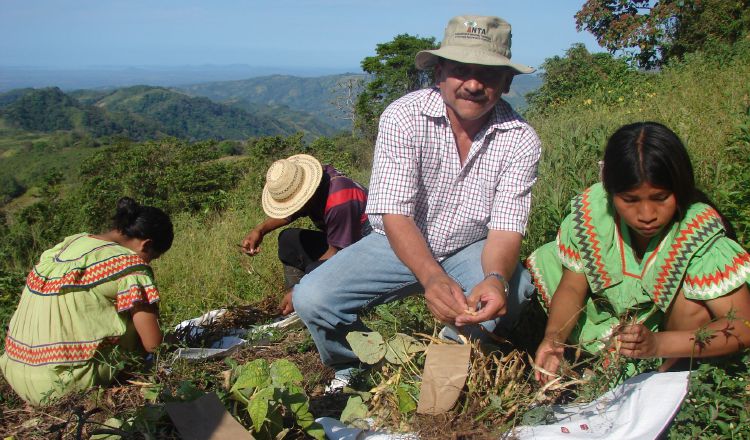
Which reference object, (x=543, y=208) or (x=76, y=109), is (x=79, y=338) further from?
(x=76, y=109)

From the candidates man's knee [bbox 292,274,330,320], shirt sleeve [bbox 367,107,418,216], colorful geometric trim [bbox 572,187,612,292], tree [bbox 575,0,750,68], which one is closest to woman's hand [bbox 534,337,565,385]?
colorful geometric trim [bbox 572,187,612,292]

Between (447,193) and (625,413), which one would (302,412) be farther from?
(447,193)

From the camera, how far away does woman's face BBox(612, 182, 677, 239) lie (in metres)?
1.90

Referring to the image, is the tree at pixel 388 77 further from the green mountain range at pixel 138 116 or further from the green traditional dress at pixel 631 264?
the green mountain range at pixel 138 116

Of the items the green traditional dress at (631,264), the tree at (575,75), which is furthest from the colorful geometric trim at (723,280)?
the tree at (575,75)

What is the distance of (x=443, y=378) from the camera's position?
1875 mm

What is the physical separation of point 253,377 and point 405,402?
0.50 metres

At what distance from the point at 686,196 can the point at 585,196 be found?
0.39 m

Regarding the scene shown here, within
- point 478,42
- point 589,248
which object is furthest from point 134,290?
point 589,248

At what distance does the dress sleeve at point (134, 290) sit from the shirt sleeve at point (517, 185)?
154 cm

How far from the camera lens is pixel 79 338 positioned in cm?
261

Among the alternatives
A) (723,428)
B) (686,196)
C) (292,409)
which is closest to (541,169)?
(686,196)

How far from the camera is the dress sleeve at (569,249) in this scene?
2.26 metres

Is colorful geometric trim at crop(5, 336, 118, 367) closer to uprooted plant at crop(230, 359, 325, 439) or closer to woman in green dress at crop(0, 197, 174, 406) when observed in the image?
woman in green dress at crop(0, 197, 174, 406)
